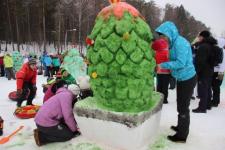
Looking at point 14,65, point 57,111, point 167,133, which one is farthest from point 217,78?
point 14,65

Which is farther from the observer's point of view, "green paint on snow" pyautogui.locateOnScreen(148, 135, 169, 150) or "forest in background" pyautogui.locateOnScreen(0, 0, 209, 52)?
"forest in background" pyautogui.locateOnScreen(0, 0, 209, 52)

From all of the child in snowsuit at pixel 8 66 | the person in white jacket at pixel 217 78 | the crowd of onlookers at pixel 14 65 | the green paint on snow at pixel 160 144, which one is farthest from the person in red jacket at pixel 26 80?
the child in snowsuit at pixel 8 66

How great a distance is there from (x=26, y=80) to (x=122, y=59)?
12.8 ft

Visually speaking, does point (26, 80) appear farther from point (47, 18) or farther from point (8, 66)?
point (47, 18)

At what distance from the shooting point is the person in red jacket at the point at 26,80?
676 centimetres

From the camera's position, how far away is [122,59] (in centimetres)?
386

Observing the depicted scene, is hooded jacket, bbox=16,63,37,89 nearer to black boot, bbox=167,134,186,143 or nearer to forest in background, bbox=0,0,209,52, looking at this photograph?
black boot, bbox=167,134,186,143

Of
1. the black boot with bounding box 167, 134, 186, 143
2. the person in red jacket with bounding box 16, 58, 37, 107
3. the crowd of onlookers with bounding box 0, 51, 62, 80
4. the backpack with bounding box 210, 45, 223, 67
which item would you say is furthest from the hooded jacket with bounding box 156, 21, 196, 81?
the crowd of onlookers with bounding box 0, 51, 62, 80

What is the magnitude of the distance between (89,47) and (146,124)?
56.3 inches

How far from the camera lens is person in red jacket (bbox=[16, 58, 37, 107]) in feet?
22.2

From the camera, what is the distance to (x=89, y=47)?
4242 mm

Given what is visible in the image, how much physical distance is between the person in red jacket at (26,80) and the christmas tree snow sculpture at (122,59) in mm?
3107

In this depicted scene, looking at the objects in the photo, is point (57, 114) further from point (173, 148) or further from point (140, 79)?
point (173, 148)

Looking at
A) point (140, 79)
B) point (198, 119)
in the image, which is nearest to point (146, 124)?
point (140, 79)
